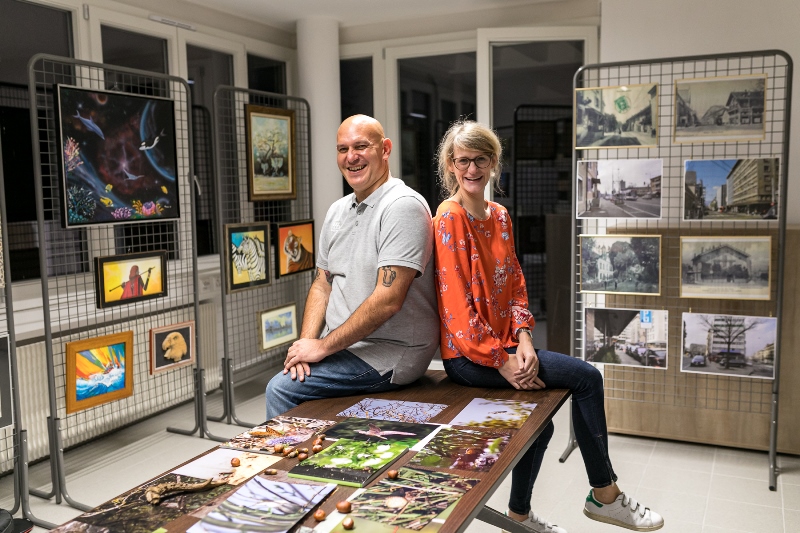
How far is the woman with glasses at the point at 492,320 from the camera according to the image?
2168 mm

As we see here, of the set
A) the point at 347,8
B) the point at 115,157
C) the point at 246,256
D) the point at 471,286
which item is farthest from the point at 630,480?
the point at 347,8

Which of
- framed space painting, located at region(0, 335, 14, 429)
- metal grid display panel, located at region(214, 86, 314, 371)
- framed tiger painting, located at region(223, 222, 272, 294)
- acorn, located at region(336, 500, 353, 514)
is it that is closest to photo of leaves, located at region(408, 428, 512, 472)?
acorn, located at region(336, 500, 353, 514)

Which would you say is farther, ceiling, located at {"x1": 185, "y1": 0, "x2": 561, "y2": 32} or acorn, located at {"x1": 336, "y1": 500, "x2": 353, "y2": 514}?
ceiling, located at {"x1": 185, "y1": 0, "x2": 561, "y2": 32}

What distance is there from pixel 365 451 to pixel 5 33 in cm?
300

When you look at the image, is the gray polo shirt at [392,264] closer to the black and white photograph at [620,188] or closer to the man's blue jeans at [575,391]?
the man's blue jeans at [575,391]

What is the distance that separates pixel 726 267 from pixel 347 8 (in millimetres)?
2882

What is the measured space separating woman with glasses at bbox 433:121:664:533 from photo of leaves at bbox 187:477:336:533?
2.71 feet

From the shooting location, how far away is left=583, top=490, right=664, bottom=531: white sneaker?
2434 mm

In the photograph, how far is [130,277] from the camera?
3.39m

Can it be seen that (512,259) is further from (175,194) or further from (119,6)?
(119,6)

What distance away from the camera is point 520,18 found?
466cm

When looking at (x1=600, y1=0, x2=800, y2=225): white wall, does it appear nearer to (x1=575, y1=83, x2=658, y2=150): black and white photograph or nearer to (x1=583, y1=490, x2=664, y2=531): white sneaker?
(x1=575, y1=83, x2=658, y2=150): black and white photograph

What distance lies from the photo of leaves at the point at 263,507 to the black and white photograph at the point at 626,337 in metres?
2.34

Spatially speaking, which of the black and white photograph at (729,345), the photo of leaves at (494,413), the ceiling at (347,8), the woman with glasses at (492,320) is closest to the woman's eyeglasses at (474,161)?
the woman with glasses at (492,320)
